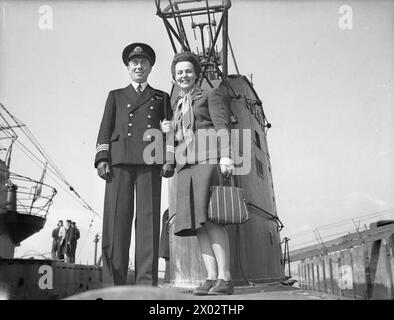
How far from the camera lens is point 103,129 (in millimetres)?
3297

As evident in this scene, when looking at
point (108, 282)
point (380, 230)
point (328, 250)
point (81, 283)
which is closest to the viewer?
point (108, 282)

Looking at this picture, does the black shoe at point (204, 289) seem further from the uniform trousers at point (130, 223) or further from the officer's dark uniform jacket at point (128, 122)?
the officer's dark uniform jacket at point (128, 122)

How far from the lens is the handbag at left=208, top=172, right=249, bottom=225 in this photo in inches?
114

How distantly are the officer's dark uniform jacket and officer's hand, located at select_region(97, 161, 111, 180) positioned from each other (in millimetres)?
32

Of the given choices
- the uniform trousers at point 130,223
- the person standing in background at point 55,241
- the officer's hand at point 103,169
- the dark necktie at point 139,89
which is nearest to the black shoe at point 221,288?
the uniform trousers at point 130,223

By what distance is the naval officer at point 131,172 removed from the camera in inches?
123

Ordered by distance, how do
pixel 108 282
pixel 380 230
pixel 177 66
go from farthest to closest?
pixel 380 230 < pixel 177 66 < pixel 108 282

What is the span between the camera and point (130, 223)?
126 inches

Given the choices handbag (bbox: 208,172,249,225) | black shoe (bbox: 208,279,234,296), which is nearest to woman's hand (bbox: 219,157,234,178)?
handbag (bbox: 208,172,249,225)

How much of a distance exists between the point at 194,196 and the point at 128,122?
Answer: 86 cm
